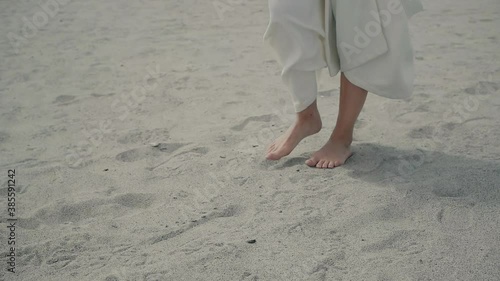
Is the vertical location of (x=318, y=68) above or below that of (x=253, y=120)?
above

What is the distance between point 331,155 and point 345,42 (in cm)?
49

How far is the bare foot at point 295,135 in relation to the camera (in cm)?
259

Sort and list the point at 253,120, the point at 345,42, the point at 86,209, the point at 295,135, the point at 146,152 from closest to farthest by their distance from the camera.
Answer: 1. the point at 86,209
2. the point at 345,42
3. the point at 295,135
4. the point at 146,152
5. the point at 253,120

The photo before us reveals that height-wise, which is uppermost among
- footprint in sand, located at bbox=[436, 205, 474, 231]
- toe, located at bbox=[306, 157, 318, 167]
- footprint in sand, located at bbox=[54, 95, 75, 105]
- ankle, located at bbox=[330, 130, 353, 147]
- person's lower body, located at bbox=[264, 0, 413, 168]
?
person's lower body, located at bbox=[264, 0, 413, 168]

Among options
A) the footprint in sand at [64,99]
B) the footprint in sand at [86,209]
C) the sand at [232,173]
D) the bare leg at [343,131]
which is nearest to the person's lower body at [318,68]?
the bare leg at [343,131]

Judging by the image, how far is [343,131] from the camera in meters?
2.56

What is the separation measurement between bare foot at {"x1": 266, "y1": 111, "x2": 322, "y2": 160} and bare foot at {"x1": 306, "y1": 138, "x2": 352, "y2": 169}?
0.11 m

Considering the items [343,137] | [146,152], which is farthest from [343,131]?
[146,152]

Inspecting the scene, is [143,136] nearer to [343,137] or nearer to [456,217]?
[343,137]

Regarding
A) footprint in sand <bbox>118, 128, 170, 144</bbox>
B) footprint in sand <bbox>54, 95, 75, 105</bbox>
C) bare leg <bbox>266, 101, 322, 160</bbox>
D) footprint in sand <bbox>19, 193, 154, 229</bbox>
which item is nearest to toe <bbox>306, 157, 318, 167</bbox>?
bare leg <bbox>266, 101, 322, 160</bbox>

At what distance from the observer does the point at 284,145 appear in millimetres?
2605

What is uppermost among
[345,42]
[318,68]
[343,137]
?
[345,42]

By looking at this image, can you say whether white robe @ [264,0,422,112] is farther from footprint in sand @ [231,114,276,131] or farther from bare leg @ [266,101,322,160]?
footprint in sand @ [231,114,276,131]

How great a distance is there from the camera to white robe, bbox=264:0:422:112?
2.31 m
